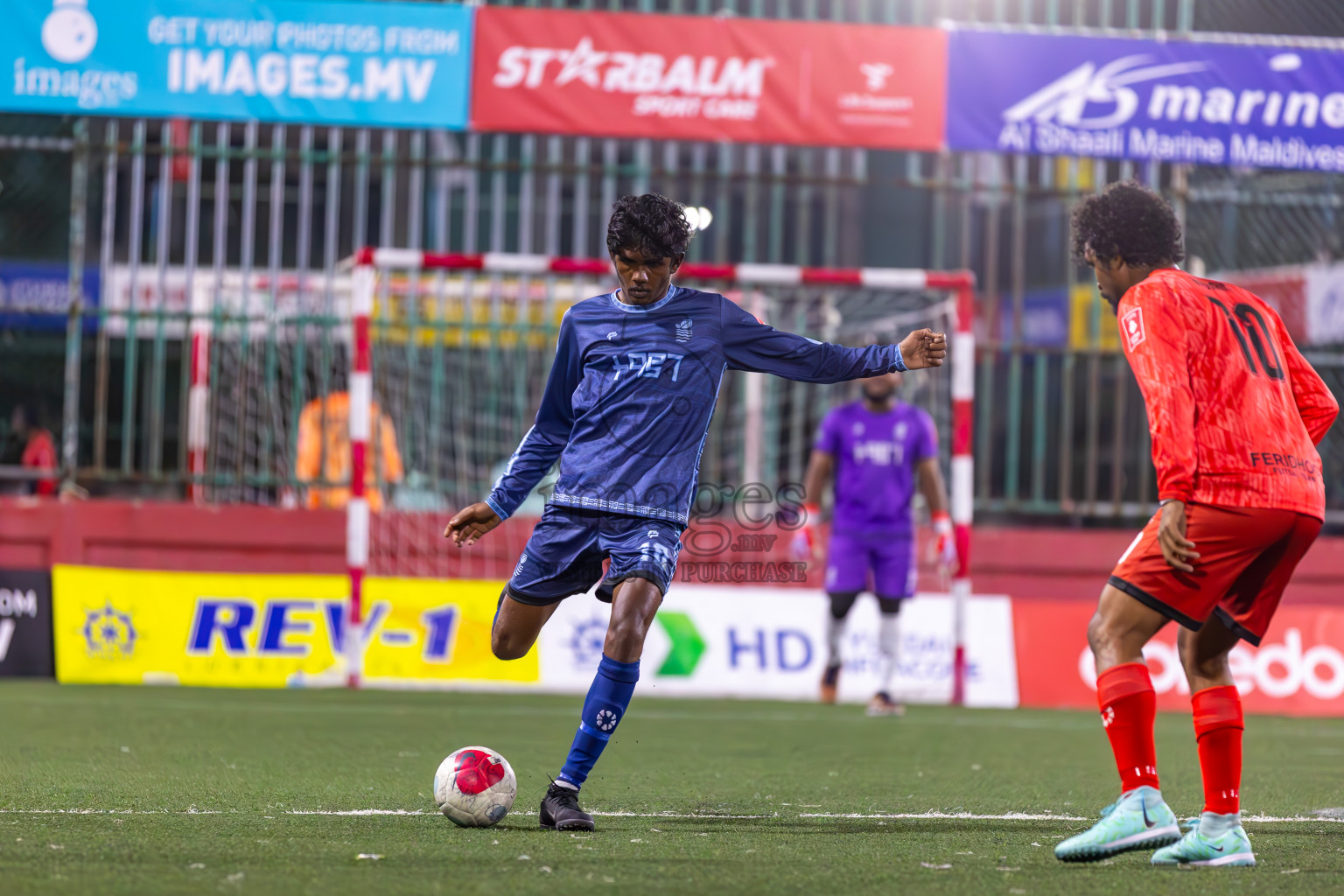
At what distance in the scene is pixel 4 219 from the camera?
20.7 m

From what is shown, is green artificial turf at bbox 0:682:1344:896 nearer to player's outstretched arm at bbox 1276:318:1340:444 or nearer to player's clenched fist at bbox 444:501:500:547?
player's clenched fist at bbox 444:501:500:547

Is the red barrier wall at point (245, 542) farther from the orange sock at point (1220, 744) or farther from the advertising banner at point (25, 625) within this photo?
the orange sock at point (1220, 744)

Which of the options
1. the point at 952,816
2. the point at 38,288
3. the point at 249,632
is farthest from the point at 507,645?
the point at 38,288

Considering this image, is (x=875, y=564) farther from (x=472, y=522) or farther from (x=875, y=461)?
(x=472, y=522)

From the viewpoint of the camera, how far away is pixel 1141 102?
12945 mm

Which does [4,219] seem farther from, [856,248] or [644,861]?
[644,861]

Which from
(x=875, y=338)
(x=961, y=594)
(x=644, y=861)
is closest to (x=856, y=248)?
(x=875, y=338)

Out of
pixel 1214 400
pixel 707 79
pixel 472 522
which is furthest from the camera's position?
pixel 707 79

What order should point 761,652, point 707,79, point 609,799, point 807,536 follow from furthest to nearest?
1. point 707,79
2. point 761,652
3. point 807,536
4. point 609,799

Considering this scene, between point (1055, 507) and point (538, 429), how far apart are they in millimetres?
8301

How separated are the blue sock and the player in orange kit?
54.6 inches

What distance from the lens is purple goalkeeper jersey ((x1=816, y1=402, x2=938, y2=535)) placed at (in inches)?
428

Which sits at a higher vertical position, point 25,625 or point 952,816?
point 952,816

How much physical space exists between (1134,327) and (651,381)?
158 centimetres
